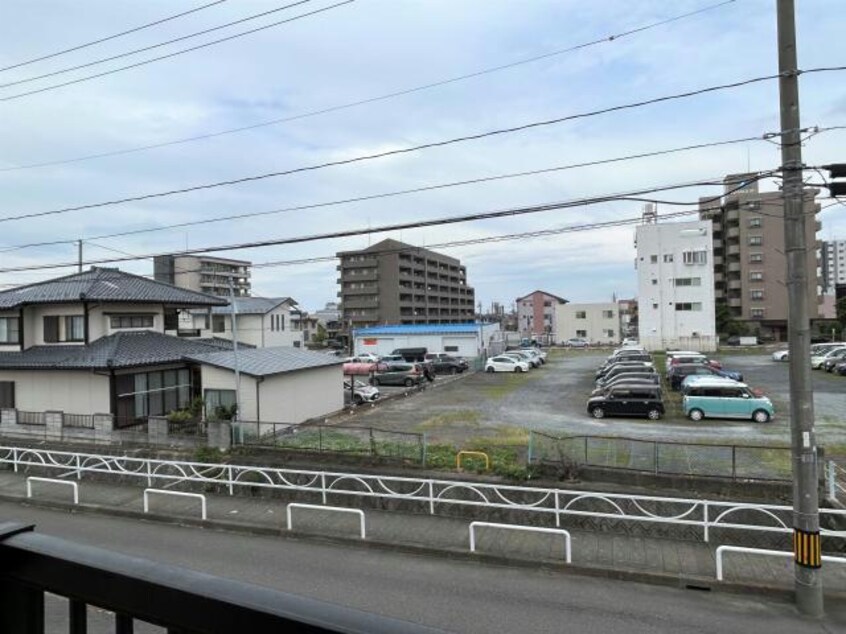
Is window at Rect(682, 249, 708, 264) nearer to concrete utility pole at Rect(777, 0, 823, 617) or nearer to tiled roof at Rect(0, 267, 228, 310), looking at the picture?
tiled roof at Rect(0, 267, 228, 310)

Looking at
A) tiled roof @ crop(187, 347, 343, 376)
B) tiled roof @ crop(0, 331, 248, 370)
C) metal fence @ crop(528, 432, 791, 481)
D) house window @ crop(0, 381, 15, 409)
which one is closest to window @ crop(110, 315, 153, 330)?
tiled roof @ crop(0, 331, 248, 370)

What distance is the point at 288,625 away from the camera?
1.21 meters

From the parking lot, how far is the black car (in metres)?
0.52

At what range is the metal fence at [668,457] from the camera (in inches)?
551

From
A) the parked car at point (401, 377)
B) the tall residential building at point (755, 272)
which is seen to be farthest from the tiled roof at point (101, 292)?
the tall residential building at point (755, 272)

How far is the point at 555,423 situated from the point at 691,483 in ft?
38.7

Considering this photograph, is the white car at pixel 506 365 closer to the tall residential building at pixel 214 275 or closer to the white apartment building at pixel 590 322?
the white apartment building at pixel 590 322

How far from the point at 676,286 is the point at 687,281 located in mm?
1243

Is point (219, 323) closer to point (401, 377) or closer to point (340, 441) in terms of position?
point (401, 377)

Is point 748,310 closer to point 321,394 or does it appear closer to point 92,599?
point 321,394

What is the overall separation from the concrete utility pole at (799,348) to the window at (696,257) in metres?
63.1

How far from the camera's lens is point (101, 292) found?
25719mm

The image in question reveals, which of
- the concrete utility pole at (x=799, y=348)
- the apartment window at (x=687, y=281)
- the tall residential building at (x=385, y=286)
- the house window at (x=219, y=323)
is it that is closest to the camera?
the concrete utility pole at (x=799, y=348)

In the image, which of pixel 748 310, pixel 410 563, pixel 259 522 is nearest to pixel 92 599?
pixel 410 563
